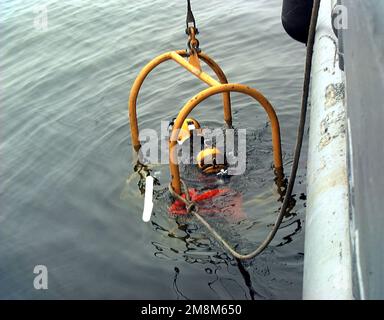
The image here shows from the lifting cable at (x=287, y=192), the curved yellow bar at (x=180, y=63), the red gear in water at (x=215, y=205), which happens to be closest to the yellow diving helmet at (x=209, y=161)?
the red gear in water at (x=215, y=205)

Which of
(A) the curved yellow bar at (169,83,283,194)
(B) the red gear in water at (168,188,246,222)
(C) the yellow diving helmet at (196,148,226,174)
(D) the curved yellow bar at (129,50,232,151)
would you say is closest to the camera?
(A) the curved yellow bar at (169,83,283,194)

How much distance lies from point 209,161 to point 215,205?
1.96ft

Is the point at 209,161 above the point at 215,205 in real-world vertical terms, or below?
above

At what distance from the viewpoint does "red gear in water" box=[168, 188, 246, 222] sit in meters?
5.86

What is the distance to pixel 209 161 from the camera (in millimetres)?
6270

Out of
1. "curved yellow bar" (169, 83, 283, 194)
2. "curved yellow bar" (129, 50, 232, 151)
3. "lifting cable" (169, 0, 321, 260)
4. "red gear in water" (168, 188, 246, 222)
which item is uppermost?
"curved yellow bar" (129, 50, 232, 151)

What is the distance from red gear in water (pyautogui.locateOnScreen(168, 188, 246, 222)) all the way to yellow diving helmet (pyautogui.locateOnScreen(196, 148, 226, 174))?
11.9 inches

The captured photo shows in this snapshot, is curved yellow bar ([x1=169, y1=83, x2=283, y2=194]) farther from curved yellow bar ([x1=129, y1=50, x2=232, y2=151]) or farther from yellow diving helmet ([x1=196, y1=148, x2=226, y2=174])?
yellow diving helmet ([x1=196, y1=148, x2=226, y2=174])

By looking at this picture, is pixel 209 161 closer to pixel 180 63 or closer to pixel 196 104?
pixel 196 104

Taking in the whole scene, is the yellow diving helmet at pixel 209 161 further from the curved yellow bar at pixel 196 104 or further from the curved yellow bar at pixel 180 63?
the curved yellow bar at pixel 180 63

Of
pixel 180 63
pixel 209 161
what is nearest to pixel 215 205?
pixel 209 161

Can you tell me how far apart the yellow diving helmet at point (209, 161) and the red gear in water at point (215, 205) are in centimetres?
30

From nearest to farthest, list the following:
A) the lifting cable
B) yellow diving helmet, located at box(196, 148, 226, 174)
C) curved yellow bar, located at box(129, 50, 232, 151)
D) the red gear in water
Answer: the lifting cable
the red gear in water
curved yellow bar, located at box(129, 50, 232, 151)
yellow diving helmet, located at box(196, 148, 226, 174)

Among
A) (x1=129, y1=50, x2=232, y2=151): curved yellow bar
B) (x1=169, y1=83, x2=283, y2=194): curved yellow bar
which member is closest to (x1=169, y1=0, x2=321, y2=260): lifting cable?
(x1=169, y1=83, x2=283, y2=194): curved yellow bar
